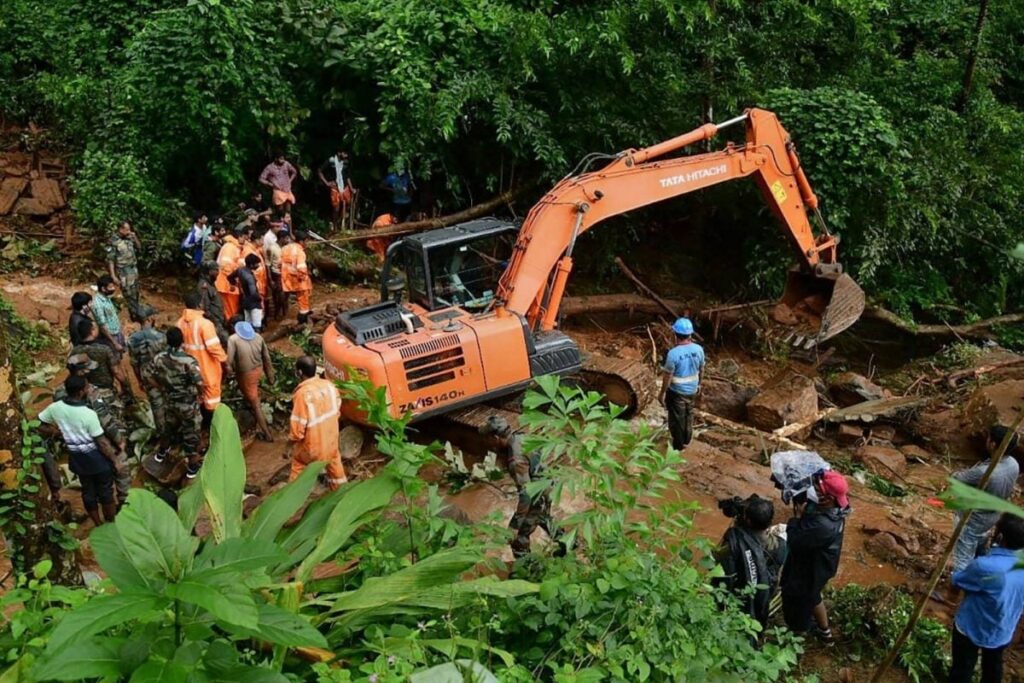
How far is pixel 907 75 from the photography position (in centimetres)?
1333

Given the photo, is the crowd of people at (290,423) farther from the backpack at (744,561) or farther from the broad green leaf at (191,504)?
the broad green leaf at (191,504)

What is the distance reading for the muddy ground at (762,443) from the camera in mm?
6766

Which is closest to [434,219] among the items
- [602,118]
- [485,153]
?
[485,153]

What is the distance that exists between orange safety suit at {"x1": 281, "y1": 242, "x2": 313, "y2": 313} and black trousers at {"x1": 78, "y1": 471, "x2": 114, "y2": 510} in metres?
3.95

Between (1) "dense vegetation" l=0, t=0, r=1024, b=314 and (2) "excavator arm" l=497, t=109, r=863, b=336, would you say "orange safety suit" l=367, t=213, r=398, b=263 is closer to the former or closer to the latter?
(1) "dense vegetation" l=0, t=0, r=1024, b=314

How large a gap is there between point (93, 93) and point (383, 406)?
446 inches

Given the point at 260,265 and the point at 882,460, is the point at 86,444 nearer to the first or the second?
the point at 260,265

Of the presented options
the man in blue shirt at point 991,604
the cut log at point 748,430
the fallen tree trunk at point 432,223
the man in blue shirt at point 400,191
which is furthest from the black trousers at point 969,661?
the man in blue shirt at point 400,191

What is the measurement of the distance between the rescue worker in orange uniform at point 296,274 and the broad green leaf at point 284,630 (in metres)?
8.03

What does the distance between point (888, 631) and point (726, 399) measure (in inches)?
196

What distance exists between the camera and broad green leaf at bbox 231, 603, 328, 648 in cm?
237

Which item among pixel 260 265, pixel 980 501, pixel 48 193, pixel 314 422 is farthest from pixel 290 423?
pixel 48 193

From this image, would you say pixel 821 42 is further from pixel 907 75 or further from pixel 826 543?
pixel 826 543

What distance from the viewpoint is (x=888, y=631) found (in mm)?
5559
